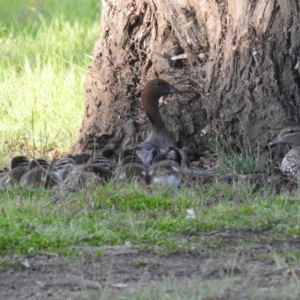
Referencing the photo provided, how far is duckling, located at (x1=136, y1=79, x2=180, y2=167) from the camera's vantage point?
32.5 feet

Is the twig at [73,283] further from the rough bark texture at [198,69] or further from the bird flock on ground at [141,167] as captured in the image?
the rough bark texture at [198,69]

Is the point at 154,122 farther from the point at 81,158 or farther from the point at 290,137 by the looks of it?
the point at 290,137

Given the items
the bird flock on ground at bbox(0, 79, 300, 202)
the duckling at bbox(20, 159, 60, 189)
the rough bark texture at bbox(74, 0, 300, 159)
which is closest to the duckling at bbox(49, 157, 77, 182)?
the bird flock on ground at bbox(0, 79, 300, 202)

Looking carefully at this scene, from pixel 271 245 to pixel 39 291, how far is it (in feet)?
5.95

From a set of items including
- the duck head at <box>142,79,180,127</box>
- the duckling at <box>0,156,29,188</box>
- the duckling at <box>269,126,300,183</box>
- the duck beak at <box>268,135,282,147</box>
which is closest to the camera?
the duckling at <box>0,156,29,188</box>

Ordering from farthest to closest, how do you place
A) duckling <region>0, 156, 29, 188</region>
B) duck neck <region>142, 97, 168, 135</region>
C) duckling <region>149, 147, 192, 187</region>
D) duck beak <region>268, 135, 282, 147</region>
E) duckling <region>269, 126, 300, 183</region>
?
duck neck <region>142, 97, 168, 135</region>, duck beak <region>268, 135, 282, 147</region>, duckling <region>269, 126, 300, 183</region>, duckling <region>0, 156, 29, 188</region>, duckling <region>149, 147, 192, 187</region>

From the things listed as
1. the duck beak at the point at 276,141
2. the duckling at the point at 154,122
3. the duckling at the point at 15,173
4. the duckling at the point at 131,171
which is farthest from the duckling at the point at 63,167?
the duck beak at the point at 276,141

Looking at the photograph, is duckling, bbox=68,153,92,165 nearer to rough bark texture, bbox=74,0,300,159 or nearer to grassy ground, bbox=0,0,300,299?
rough bark texture, bbox=74,0,300,159

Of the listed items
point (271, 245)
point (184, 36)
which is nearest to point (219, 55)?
point (184, 36)

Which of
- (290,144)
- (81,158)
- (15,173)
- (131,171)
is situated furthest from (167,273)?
(81,158)

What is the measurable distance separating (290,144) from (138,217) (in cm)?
263

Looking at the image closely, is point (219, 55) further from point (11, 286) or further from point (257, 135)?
point (11, 286)

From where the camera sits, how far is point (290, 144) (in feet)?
31.0

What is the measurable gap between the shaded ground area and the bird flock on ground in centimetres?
195
